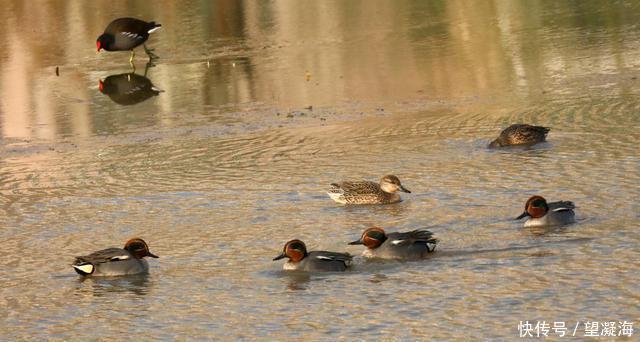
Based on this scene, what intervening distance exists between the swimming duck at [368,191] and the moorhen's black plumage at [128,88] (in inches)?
442

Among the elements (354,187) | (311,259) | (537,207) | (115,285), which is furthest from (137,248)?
(537,207)

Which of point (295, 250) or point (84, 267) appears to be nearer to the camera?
point (295, 250)

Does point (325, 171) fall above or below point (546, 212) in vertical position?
above

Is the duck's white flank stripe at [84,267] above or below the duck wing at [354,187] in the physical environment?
below

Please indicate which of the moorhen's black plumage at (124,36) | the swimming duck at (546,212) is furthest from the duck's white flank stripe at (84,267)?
the moorhen's black plumage at (124,36)

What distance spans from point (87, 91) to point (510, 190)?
47.2ft

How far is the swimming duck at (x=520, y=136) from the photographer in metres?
21.0

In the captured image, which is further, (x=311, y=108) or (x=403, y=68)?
(x=403, y=68)

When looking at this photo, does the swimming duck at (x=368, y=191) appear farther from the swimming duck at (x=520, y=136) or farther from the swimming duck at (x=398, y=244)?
the swimming duck at (x=520, y=136)

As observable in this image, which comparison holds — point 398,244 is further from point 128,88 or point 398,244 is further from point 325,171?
point 128,88

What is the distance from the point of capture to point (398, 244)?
602 inches

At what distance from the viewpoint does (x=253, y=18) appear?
4141 cm

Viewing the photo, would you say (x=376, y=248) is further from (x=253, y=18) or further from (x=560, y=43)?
(x=253, y=18)

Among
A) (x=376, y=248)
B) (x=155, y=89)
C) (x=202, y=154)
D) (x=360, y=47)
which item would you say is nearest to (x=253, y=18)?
(x=360, y=47)
